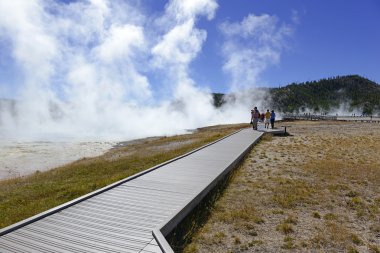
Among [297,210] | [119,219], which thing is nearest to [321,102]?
[297,210]

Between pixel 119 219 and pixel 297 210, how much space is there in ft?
15.8

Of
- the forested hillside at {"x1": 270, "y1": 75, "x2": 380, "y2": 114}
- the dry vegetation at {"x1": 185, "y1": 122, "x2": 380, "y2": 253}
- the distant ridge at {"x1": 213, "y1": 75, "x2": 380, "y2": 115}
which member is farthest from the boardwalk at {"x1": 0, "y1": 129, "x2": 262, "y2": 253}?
the forested hillside at {"x1": 270, "y1": 75, "x2": 380, "y2": 114}

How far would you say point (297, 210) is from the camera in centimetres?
906

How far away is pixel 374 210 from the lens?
9.05 m

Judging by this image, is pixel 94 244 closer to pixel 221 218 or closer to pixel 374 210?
pixel 221 218

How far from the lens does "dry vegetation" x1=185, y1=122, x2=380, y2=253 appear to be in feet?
23.1

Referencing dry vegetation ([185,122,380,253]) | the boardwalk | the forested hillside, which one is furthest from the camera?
the forested hillside

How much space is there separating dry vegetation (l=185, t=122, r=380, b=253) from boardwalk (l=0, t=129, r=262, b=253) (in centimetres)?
83

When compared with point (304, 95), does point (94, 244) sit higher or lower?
lower

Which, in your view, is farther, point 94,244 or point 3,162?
point 3,162

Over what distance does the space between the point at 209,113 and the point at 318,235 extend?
107 meters

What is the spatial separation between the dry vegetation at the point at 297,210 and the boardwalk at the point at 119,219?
2.73 feet

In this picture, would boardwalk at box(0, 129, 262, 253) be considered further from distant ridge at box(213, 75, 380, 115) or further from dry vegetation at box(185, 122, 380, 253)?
distant ridge at box(213, 75, 380, 115)

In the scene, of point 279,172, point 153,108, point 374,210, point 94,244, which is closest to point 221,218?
point 94,244
